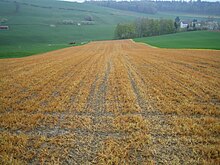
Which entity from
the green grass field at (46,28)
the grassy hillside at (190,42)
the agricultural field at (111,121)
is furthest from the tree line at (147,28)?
the agricultural field at (111,121)

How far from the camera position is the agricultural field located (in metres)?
6.34

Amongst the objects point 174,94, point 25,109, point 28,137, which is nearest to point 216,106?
point 174,94

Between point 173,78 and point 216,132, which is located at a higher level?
point 173,78

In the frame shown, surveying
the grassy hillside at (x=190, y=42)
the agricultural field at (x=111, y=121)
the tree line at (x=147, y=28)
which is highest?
the tree line at (x=147, y=28)

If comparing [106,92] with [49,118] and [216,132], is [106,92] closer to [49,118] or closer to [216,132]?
[49,118]

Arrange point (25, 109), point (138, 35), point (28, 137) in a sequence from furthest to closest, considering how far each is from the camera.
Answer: point (138, 35) → point (25, 109) → point (28, 137)

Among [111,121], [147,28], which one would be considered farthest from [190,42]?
[111,121]

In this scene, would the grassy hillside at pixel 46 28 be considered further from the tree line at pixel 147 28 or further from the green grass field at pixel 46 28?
the tree line at pixel 147 28

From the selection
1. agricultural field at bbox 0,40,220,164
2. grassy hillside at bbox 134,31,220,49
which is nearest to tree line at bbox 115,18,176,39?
grassy hillside at bbox 134,31,220,49

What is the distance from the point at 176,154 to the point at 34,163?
4458 mm

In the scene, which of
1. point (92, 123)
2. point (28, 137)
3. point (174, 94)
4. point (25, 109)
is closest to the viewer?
point (28, 137)

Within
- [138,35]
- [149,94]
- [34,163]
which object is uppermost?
[138,35]

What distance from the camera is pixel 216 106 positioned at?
9.99m

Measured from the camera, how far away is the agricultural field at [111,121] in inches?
250
